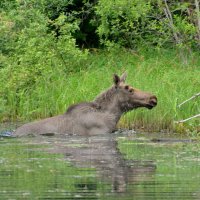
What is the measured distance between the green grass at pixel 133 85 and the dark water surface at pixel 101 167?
3.34 ft

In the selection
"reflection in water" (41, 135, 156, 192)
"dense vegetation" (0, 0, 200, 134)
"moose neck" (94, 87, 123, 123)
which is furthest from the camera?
"dense vegetation" (0, 0, 200, 134)

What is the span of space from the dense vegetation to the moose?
435mm

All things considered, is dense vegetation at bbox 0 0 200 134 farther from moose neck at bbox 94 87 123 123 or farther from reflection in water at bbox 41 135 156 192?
reflection in water at bbox 41 135 156 192

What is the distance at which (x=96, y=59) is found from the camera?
26078 mm

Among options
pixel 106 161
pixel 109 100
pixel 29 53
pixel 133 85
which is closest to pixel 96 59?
pixel 29 53

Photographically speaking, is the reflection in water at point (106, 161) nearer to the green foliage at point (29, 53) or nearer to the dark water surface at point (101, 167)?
the dark water surface at point (101, 167)

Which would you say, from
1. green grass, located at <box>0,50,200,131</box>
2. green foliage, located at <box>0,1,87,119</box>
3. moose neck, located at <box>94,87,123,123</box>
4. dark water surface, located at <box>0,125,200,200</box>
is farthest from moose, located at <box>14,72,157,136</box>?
green foliage, located at <box>0,1,87,119</box>

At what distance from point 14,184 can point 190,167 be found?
2.80 meters

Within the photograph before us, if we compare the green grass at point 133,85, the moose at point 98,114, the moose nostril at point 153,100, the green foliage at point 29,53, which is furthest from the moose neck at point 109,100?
the green foliage at point 29,53

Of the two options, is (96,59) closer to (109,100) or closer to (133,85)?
(133,85)

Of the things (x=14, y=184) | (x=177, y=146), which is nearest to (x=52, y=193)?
(x=14, y=184)

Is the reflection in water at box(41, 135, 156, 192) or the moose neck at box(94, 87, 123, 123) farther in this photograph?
the moose neck at box(94, 87, 123, 123)

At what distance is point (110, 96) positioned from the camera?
18.9 meters

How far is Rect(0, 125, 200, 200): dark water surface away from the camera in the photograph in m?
10.9
